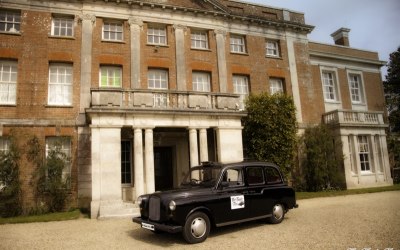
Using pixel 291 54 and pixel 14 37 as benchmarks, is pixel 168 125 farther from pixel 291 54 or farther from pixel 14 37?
pixel 291 54

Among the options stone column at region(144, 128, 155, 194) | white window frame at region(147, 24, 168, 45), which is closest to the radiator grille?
stone column at region(144, 128, 155, 194)

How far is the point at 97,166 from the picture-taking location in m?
10.9

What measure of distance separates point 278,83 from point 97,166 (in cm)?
1231

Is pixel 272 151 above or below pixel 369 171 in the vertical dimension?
above

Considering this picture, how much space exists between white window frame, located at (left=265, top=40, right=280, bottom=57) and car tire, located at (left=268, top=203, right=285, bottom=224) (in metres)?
12.5

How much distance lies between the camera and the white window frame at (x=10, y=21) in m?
14.0

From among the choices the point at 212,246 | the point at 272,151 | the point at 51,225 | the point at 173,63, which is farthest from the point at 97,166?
the point at 272,151

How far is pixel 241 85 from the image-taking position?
57.5 feet

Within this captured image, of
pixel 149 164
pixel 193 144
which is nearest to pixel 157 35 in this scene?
pixel 193 144

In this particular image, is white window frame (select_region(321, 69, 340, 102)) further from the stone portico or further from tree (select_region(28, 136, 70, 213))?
tree (select_region(28, 136, 70, 213))

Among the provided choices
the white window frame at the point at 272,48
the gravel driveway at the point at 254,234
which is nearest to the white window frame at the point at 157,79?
the white window frame at the point at 272,48

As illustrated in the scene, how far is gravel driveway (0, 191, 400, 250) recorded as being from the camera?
6121mm

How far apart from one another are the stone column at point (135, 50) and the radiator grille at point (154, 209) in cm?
893

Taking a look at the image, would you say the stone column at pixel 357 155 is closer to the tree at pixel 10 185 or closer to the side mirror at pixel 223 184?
the side mirror at pixel 223 184
